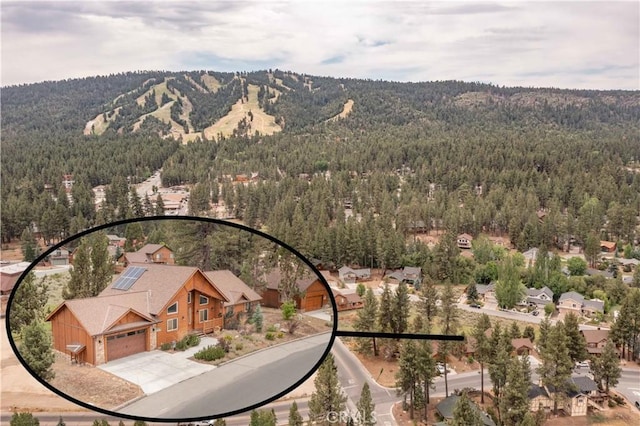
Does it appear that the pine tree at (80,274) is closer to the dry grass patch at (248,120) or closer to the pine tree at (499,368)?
the pine tree at (499,368)

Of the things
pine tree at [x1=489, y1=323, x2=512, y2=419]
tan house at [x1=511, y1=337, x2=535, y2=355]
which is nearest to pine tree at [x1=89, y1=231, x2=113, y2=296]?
pine tree at [x1=489, y1=323, x2=512, y2=419]

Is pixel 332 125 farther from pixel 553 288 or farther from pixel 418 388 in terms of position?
pixel 418 388

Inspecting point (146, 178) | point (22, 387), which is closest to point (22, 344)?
point (22, 387)

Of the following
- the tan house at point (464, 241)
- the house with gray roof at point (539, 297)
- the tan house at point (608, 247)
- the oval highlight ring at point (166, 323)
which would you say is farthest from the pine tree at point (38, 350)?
the tan house at point (608, 247)

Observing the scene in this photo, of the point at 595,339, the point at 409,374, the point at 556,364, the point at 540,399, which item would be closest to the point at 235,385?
the point at 409,374

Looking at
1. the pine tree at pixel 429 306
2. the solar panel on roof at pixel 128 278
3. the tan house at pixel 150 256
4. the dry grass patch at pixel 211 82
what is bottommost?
the pine tree at pixel 429 306

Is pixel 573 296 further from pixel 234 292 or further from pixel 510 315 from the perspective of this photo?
pixel 234 292

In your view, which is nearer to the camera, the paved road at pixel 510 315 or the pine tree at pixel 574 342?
the pine tree at pixel 574 342
